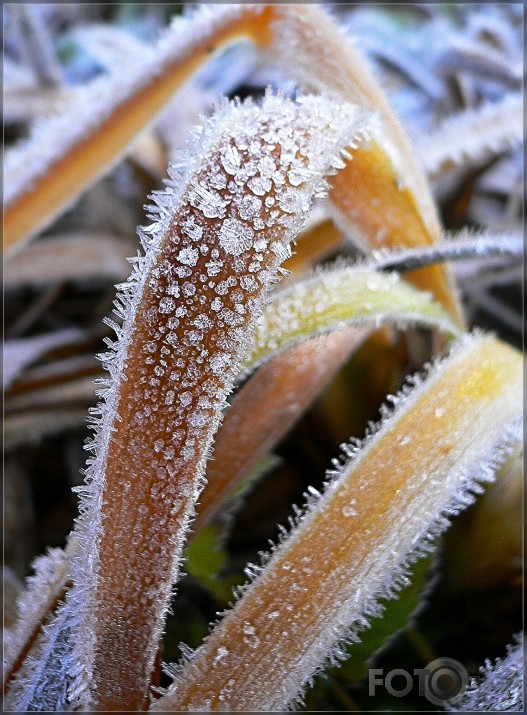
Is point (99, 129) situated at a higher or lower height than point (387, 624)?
higher

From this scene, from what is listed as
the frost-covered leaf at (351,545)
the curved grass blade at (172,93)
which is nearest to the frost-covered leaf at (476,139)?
the curved grass blade at (172,93)

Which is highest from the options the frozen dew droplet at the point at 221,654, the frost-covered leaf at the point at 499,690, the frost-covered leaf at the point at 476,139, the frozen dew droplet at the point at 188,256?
the frost-covered leaf at the point at 476,139

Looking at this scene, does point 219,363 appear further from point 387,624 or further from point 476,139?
point 476,139

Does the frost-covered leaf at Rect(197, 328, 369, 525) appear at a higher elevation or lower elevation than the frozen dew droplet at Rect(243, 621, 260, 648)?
higher

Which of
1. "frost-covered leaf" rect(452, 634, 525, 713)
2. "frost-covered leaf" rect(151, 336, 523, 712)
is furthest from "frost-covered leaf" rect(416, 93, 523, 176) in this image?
"frost-covered leaf" rect(452, 634, 525, 713)

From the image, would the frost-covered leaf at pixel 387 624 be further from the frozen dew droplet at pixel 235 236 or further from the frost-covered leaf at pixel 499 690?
the frozen dew droplet at pixel 235 236

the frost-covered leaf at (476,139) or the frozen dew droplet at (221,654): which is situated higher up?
the frost-covered leaf at (476,139)

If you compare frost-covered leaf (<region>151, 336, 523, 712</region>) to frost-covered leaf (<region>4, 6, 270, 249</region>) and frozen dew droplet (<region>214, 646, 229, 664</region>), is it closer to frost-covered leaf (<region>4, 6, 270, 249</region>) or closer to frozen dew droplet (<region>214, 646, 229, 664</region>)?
frozen dew droplet (<region>214, 646, 229, 664</region>)

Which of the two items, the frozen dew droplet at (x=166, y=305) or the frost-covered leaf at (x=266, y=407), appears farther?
the frost-covered leaf at (x=266, y=407)

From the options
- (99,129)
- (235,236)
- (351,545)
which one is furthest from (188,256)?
(99,129)

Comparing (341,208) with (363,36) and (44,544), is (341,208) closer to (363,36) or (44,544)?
(44,544)
